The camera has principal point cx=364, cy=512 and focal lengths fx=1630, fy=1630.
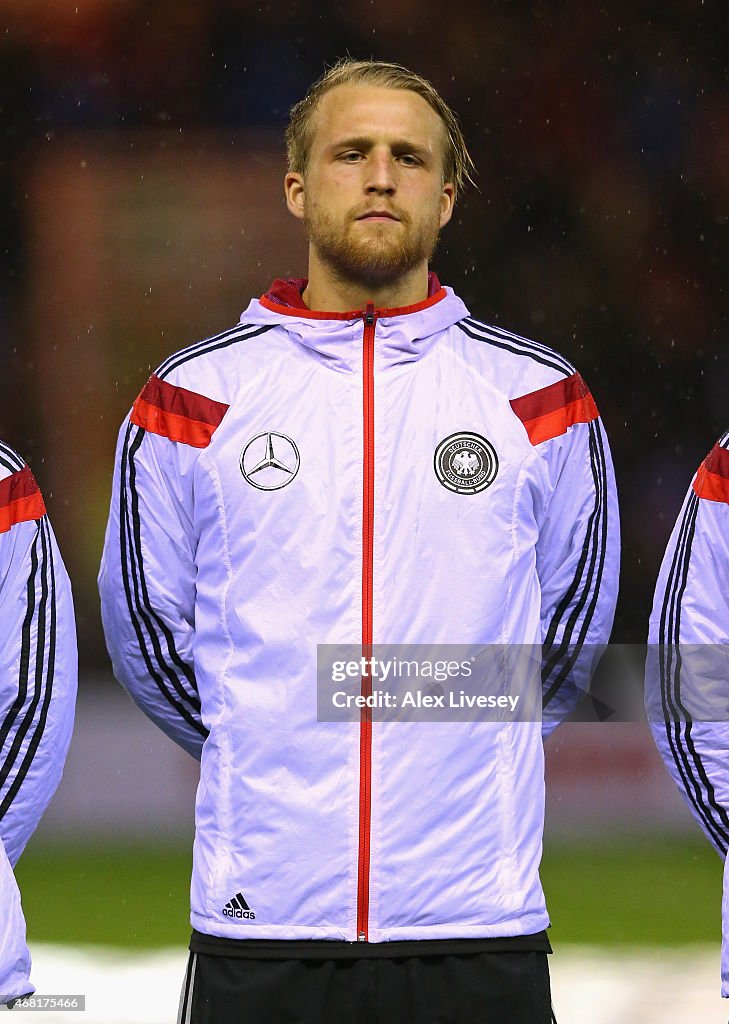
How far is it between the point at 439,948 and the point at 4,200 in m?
3.72

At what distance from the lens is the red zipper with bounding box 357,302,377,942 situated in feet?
5.66

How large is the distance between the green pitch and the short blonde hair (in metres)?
1.85

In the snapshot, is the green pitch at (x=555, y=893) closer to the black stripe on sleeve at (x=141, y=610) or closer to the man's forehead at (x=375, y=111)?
the black stripe on sleeve at (x=141, y=610)

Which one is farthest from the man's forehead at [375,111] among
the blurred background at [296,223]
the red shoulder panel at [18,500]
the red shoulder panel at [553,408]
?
the blurred background at [296,223]

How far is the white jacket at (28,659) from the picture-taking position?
1.87 meters

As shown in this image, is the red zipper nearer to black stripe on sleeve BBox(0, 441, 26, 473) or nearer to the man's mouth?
the man's mouth

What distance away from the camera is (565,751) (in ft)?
14.5

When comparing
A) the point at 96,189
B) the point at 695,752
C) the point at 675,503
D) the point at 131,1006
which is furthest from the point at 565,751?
the point at 695,752

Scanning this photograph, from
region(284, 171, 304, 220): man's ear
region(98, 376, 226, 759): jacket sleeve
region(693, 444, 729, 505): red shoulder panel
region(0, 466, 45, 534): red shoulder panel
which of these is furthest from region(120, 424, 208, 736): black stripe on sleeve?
region(693, 444, 729, 505): red shoulder panel

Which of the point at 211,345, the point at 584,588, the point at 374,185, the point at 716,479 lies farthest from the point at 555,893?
the point at 374,185

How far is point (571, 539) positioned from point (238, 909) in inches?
22.7

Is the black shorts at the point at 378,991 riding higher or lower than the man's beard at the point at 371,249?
lower

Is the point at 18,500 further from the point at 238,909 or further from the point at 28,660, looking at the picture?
the point at 238,909

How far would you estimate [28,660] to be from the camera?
1.87m
